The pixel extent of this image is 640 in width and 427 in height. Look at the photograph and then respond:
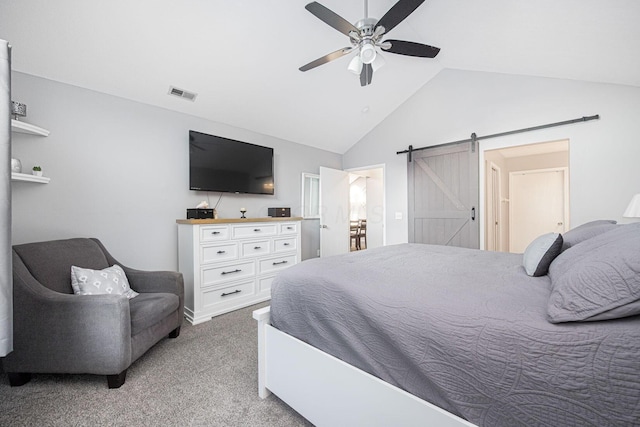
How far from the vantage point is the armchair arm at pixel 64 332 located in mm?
1608

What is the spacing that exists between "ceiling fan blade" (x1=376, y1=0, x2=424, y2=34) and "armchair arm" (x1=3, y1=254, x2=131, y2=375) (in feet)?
8.34

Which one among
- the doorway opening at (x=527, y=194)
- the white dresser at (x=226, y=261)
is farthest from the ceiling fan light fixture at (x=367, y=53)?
the doorway opening at (x=527, y=194)

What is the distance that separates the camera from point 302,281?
139 cm

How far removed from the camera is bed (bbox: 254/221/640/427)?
0.69 m

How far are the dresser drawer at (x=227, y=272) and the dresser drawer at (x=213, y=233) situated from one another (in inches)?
12.3

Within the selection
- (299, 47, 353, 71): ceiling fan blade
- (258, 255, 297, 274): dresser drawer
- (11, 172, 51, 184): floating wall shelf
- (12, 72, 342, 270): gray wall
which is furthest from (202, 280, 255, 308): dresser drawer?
(299, 47, 353, 71): ceiling fan blade

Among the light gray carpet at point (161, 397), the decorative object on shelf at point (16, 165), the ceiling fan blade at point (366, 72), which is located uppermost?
the ceiling fan blade at point (366, 72)

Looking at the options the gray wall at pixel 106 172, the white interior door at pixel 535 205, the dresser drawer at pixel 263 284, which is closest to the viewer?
the gray wall at pixel 106 172

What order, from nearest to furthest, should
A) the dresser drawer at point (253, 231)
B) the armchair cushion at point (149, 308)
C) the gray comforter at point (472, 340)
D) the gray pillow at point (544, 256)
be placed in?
1. the gray comforter at point (472, 340)
2. the gray pillow at point (544, 256)
3. the armchair cushion at point (149, 308)
4. the dresser drawer at point (253, 231)

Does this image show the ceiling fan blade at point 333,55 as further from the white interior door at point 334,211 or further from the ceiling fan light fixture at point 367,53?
the white interior door at point 334,211

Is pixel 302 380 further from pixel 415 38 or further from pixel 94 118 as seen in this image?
pixel 415 38

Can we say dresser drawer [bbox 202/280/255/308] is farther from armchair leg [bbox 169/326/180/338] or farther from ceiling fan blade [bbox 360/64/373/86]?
ceiling fan blade [bbox 360/64/373/86]

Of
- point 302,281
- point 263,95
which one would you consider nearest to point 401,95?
point 263,95

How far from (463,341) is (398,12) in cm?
192
